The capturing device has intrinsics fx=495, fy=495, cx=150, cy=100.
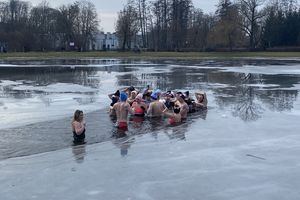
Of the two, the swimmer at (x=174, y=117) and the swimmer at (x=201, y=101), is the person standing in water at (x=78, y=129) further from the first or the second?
the swimmer at (x=201, y=101)

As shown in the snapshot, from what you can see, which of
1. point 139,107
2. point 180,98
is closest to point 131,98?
point 139,107

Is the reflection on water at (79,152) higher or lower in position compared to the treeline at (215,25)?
lower

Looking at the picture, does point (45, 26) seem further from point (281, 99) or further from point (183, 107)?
point (183, 107)

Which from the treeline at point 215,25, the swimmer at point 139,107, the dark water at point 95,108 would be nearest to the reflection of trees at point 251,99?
the dark water at point 95,108

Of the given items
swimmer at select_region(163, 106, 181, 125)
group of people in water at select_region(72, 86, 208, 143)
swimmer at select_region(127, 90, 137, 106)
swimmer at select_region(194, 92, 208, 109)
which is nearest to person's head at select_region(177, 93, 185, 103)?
group of people in water at select_region(72, 86, 208, 143)

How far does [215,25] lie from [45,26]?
3482cm

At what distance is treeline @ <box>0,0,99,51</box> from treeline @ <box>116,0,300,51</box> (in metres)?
8.43

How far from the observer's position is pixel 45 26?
329 ft

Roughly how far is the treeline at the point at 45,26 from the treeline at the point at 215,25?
27.6 ft

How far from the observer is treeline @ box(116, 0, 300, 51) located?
3479 inches

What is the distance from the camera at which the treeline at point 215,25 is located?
290 feet

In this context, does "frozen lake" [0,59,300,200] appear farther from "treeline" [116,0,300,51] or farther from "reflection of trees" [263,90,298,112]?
"treeline" [116,0,300,51]

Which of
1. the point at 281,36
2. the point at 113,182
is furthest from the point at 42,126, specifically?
the point at 281,36

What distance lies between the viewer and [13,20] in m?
100
